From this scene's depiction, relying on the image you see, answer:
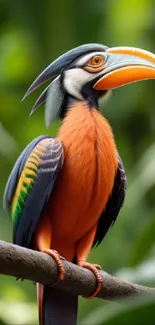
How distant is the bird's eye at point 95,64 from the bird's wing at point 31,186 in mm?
223

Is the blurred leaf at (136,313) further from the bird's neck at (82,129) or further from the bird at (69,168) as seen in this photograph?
the bird's neck at (82,129)

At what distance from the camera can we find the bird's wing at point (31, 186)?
1.84m

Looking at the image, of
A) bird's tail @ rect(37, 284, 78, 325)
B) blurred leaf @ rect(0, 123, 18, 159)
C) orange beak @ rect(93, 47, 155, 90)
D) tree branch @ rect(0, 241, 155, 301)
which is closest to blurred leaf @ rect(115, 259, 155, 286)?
tree branch @ rect(0, 241, 155, 301)

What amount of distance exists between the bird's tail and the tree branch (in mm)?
144

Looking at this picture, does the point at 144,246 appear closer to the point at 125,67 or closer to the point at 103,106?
the point at 103,106

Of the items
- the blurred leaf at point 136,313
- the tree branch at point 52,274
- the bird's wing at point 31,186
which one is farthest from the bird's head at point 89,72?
the blurred leaf at point 136,313

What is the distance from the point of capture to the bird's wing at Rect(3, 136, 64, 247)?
1840mm

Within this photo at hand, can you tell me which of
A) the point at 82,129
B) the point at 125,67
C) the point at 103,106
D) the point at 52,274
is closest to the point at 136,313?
the point at 52,274

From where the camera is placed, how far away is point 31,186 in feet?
6.14

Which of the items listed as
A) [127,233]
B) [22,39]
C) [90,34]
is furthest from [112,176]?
[22,39]

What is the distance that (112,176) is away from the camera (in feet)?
6.23

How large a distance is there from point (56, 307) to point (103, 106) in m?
0.79

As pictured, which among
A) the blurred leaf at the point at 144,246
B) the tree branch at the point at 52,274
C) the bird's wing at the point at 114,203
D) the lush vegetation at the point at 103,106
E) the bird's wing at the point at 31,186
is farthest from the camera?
the lush vegetation at the point at 103,106

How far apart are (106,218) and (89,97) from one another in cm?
36
